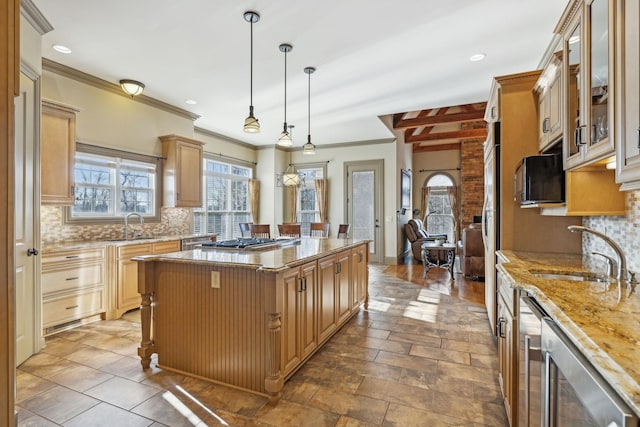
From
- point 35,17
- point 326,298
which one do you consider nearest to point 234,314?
point 326,298

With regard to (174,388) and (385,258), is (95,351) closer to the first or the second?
(174,388)

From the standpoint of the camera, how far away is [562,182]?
79.8 inches

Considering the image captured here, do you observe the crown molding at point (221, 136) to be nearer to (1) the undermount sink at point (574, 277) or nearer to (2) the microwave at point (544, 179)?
(2) the microwave at point (544, 179)

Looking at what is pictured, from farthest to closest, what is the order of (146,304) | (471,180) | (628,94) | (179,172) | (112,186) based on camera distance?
(471,180)
(179,172)
(112,186)
(146,304)
(628,94)

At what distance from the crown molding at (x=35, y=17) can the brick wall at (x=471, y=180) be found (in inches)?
353

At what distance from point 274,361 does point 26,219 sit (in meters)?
2.39

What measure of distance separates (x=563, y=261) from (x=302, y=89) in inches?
138

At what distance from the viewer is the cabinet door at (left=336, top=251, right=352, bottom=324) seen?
3.16m

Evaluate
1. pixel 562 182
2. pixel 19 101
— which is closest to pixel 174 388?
pixel 19 101

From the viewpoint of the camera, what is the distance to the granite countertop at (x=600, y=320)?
663 mm

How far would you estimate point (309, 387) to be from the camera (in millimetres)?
2238

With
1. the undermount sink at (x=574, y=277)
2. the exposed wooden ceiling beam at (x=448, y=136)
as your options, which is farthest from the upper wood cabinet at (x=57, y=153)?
the exposed wooden ceiling beam at (x=448, y=136)

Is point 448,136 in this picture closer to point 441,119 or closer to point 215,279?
point 441,119

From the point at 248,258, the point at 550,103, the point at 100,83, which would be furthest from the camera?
the point at 100,83
